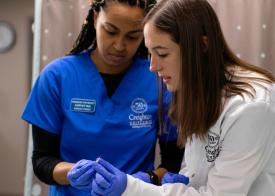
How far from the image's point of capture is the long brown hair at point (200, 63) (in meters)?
0.91

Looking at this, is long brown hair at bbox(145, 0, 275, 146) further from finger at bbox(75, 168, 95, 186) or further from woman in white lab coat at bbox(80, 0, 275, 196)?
finger at bbox(75, 168, 95, 186)

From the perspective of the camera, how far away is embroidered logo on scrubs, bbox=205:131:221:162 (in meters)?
0.96

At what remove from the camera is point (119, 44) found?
1.17 metres

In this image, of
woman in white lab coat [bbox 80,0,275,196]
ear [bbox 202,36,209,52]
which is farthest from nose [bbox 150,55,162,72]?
ear [bbox 202,36,209,52]

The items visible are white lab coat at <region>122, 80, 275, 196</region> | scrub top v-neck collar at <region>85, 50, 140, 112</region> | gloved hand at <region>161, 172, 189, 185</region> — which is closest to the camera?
white lab coat at <region>122, 80, 275, 196</region>

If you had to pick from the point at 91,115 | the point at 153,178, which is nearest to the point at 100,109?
the point at 91,115

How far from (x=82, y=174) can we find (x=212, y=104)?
0.40m

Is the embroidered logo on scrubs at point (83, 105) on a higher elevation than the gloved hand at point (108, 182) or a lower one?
higher

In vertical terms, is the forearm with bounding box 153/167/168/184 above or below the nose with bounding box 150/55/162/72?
below

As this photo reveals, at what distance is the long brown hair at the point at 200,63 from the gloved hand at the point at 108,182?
0.77 feet

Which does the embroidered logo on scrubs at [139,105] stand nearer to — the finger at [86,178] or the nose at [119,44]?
the nose at [119,44]

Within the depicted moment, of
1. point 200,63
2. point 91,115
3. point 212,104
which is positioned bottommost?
point 91,115

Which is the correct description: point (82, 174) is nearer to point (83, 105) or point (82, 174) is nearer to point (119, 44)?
point (83, 105)

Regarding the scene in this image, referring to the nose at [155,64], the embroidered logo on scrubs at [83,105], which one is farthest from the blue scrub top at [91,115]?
A: the nose at [155,64]
